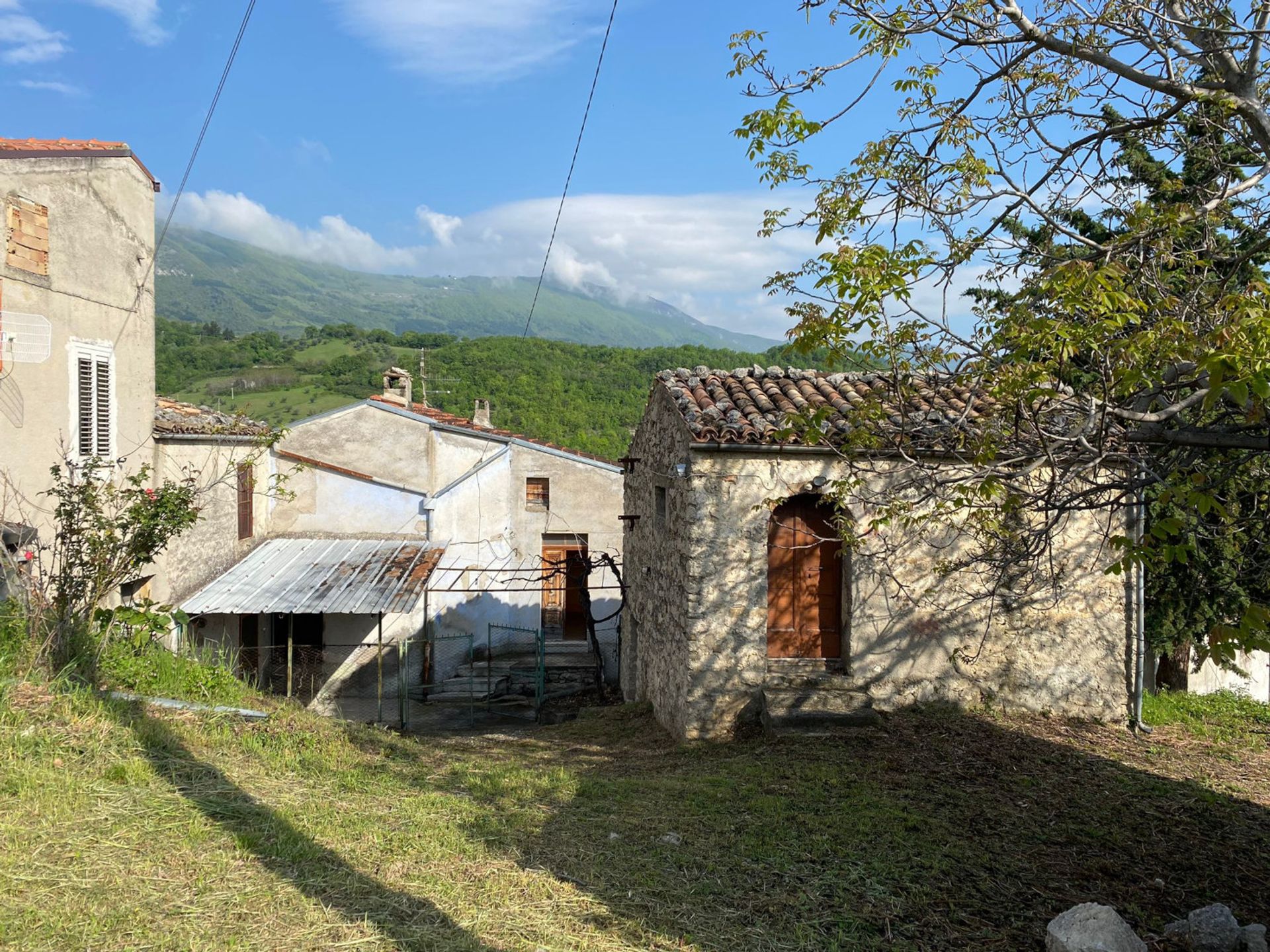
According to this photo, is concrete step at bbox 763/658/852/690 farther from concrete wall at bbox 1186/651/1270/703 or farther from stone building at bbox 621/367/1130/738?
concrete wall at bbox 1186/651/1270/703

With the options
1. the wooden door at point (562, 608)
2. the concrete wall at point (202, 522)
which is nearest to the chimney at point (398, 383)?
the wooden door at point (562, 608)

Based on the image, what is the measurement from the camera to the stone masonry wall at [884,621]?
9867 millimetres

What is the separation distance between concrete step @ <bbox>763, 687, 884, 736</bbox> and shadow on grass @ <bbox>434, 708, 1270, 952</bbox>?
237mm

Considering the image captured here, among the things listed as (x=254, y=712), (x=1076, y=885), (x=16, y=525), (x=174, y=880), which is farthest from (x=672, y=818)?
(x=16, y=525)

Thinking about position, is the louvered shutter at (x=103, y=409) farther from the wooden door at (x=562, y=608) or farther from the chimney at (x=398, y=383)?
the chimney at (x=398, y=383)

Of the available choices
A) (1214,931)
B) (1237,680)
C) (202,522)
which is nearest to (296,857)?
(1214,931)

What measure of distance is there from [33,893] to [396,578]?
11.3 metres

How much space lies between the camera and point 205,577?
15398mm

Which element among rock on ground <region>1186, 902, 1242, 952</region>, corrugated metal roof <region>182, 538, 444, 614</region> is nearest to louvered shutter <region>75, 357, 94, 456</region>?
corrugated metal roof <region>182, 538, 444, 614</region>

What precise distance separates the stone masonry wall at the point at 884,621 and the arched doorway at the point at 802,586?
10.8 inches

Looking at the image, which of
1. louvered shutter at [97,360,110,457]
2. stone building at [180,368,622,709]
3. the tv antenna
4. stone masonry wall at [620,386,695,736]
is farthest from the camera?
the tv antenna

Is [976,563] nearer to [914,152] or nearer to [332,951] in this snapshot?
[914,152]

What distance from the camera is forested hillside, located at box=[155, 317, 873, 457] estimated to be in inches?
1447

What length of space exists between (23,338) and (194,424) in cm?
433
